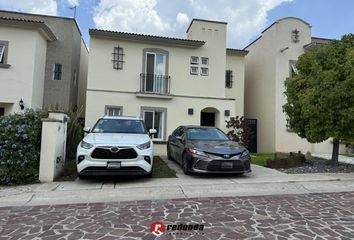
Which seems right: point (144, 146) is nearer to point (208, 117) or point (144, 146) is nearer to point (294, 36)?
point (208, 117)

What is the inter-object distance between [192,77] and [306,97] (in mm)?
7098

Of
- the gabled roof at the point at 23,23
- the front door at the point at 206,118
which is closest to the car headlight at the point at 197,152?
the front door at the point at 206,118

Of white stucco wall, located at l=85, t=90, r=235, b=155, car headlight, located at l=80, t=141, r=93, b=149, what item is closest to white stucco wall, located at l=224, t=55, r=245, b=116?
white stucco wall, located at l=85, t=90, r=235, b=155

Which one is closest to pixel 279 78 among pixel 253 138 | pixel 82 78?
pixel 253 138

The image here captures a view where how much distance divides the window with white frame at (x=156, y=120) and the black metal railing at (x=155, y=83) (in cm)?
109

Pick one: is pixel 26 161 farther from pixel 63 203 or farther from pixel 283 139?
pixel 283 139

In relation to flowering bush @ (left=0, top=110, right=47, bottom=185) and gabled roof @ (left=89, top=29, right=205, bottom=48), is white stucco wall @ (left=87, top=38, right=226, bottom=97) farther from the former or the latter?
flowering bush @ (left=0, top=110, right=47, bottom=185)

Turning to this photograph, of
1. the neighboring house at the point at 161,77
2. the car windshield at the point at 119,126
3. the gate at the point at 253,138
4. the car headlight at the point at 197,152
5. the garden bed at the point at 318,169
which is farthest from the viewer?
the gate at the point at 253,138

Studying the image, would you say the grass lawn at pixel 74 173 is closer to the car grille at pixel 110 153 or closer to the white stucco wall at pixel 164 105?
the car grille at pixel 110 153

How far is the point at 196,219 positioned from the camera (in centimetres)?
485

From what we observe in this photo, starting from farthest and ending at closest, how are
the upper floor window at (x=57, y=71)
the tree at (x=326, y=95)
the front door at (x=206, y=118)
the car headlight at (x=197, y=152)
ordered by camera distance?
1. the front door at (x=206, y=118)
2. the upper floor window at (x=57, y=71)
3. the tree at (x=326, y=95)
4. the car headlight at (x=197, y=152)

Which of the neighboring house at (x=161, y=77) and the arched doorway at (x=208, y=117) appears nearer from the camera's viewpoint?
the neighboring house at (x=161, y=77)

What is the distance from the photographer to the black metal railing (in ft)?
50.0

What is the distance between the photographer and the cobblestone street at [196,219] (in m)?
4.20
